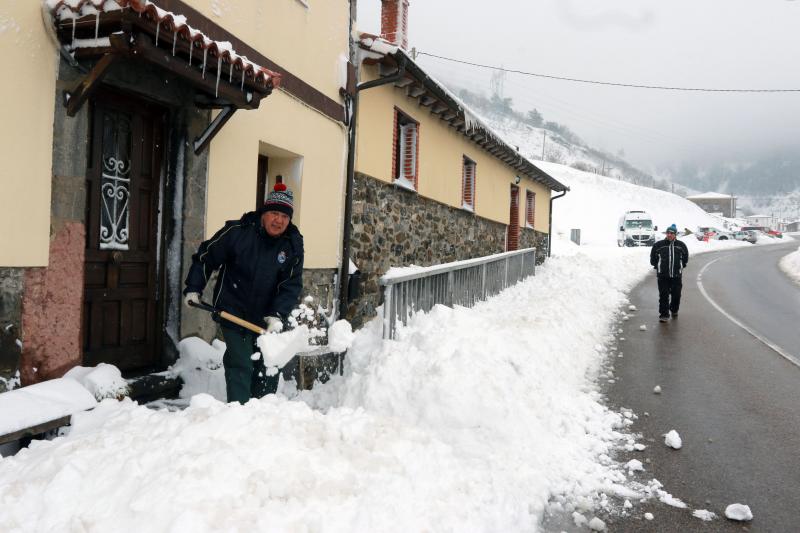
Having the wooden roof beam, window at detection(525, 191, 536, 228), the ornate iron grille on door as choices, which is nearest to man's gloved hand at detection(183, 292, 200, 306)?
the ornate iron grille on door

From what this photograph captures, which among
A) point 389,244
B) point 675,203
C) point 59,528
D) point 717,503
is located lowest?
point 717,503

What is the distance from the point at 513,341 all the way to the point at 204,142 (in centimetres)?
387

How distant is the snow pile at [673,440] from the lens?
14.5ft

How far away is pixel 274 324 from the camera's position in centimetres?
425

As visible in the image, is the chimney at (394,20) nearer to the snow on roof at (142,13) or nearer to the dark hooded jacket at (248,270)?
the snow on roof at (142,13)

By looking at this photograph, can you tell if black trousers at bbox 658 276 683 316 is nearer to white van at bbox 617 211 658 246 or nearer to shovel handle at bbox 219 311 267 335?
shovel handle at bbox 219 311 267 335

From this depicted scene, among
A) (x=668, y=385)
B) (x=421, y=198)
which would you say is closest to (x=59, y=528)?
(x=668, y=385)

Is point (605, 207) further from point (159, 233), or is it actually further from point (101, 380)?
point (101, 380)

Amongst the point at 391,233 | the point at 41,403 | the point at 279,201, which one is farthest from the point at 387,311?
the point at 391,233

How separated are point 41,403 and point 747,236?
5482 cm

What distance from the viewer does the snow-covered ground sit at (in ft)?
8.23

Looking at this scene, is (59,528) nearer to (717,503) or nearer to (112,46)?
(112,46)

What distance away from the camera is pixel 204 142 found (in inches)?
209

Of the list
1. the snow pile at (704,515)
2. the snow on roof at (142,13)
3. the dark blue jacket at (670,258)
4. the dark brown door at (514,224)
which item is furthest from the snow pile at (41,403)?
the dark brown door at (514,224)
